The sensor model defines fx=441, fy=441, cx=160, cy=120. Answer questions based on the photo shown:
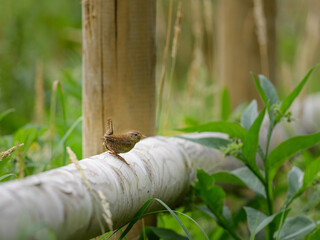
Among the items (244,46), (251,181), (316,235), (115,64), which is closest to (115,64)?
(115,64)

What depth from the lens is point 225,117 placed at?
2.47m

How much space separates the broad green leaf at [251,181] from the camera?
1.70 m

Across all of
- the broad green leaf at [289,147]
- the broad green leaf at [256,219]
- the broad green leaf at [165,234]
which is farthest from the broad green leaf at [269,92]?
the broad green leaf at [165,234]

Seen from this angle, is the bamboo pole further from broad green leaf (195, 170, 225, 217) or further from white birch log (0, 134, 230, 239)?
broad green leaf (195, 170, 225, 217)

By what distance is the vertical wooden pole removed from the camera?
5.48 ft

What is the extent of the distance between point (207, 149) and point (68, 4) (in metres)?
5.19

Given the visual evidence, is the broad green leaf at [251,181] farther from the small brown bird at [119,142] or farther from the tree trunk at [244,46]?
the tree trunk at [244,46]

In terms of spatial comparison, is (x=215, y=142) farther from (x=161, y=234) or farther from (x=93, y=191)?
(x=93, y=191)

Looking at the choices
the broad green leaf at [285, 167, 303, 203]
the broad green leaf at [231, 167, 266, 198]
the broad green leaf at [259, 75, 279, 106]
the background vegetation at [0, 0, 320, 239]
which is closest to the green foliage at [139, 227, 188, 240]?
the background vegetation at [0, 0, 320, 239]

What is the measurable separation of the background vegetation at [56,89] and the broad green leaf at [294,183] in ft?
0.23

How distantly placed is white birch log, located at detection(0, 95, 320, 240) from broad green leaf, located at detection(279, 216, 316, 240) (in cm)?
39

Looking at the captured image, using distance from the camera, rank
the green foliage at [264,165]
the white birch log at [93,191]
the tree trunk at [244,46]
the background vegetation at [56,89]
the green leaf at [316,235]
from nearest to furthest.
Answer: the white birch log at [93,191] → the green leaf at [316,235] → the green foliage at [264,165] → the background vegetation at [56,89] → the tree trunk at [244,46]

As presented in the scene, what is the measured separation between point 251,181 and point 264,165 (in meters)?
0.15

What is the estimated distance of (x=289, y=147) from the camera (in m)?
1.56
